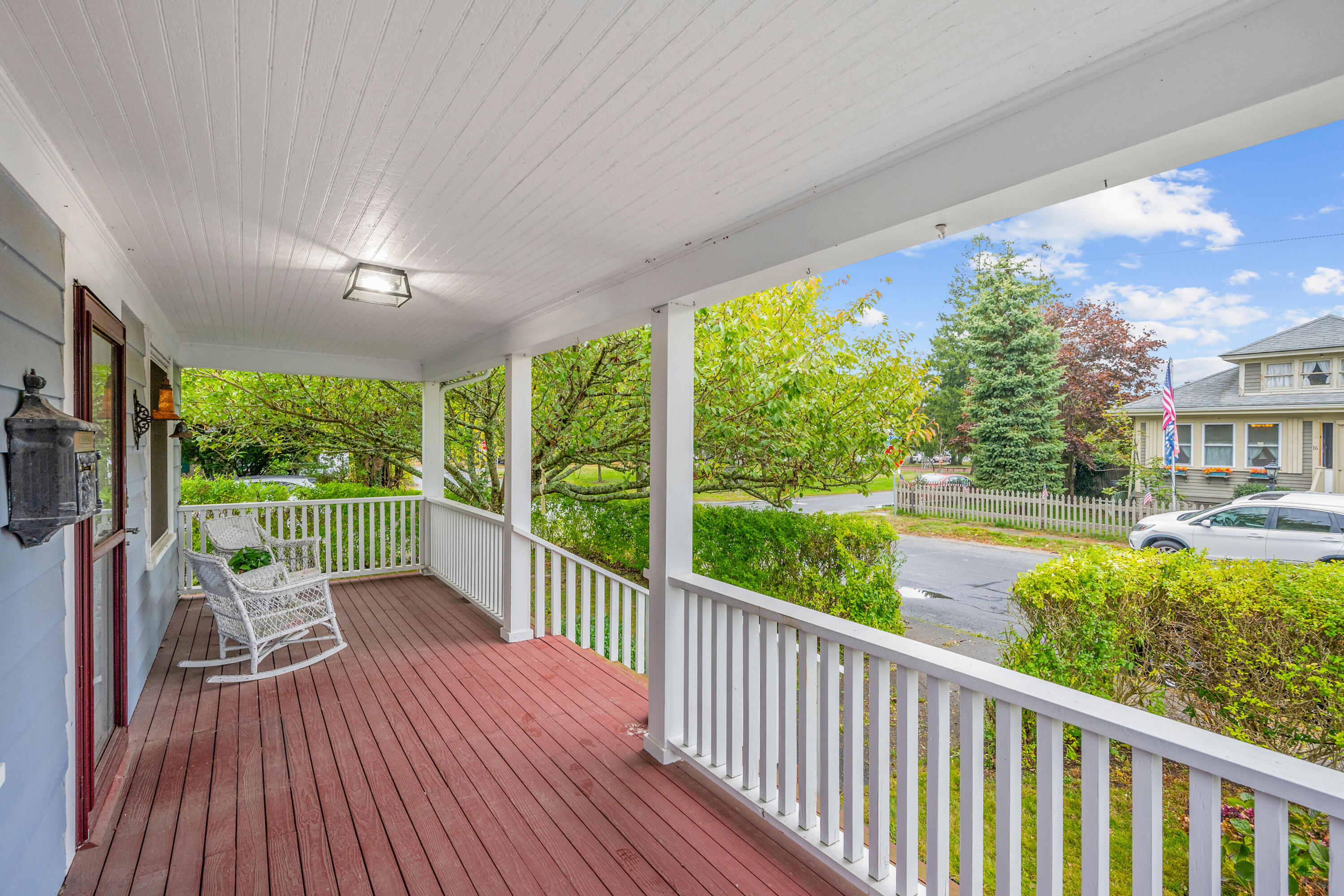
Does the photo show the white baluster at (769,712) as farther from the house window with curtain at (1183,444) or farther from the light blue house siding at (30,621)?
the light blue house siding at (30,621)

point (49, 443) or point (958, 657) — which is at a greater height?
point (49, 443)

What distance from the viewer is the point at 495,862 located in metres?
2.16

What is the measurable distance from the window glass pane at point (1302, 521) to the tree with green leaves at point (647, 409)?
6.28 feet

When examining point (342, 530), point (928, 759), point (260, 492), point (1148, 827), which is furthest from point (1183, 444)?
point (260, 492)

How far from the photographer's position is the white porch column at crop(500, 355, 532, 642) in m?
4.50

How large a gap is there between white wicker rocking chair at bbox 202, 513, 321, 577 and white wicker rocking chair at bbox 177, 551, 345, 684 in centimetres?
66

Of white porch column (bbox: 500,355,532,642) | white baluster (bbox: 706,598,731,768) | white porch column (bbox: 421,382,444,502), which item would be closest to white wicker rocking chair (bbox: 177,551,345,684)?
white porch column (bbox: 500,355,532,642)

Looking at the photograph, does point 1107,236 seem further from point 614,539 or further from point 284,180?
point 614,539

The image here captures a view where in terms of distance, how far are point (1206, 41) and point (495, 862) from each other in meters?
2.95

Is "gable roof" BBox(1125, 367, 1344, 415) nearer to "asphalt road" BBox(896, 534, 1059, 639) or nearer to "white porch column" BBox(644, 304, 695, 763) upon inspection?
"asphalt road" BBox(896, 534, 1059, 639)

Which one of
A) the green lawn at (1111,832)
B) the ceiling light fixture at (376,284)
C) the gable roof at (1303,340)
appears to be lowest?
the green lawn at (1111,832)

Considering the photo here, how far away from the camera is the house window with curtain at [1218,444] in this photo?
1.79 m

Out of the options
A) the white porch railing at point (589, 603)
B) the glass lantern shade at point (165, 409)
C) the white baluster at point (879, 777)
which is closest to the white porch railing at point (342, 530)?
the glass lantern shade at point (165, 409)

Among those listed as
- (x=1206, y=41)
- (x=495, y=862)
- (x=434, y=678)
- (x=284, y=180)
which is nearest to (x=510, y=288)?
(x=284, y=180)
